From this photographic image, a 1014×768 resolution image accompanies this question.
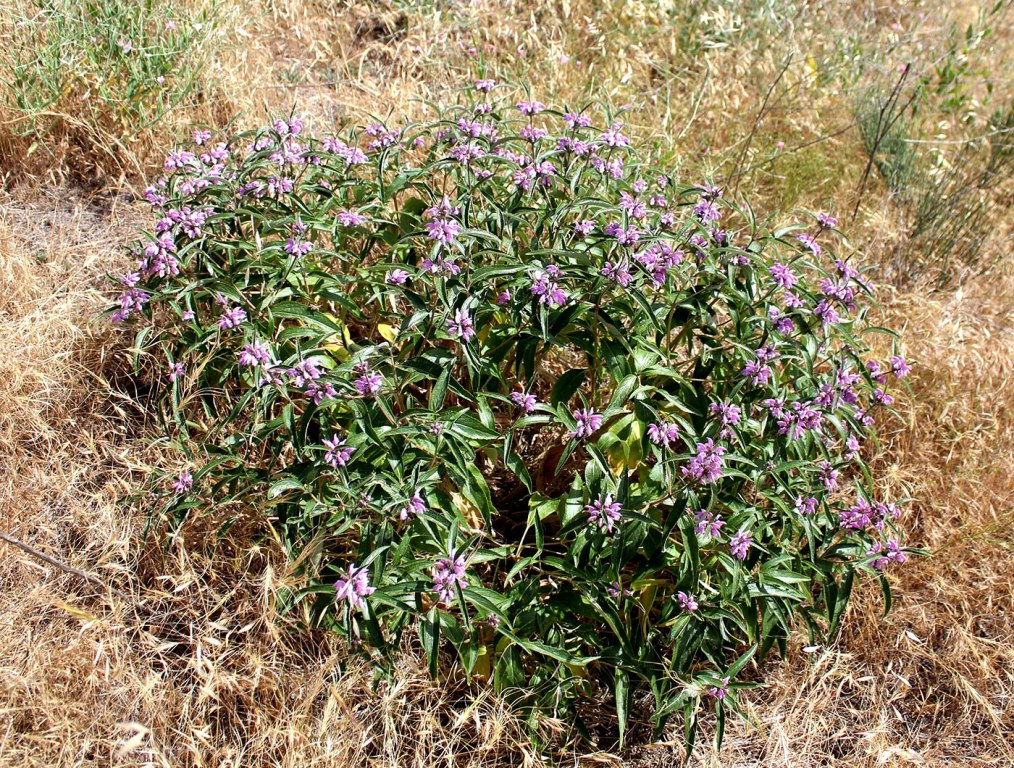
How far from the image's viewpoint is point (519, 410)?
8.14 ft

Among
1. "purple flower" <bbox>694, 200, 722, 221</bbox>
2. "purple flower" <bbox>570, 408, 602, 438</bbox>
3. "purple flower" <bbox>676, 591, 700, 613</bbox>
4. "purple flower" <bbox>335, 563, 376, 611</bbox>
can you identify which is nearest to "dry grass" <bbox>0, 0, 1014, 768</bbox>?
"purple flower" <bbox>335, 563, 376, 611</bbox>

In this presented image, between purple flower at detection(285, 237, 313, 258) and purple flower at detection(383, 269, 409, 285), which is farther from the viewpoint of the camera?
purple flower at detection(285, 237, 313, 258)

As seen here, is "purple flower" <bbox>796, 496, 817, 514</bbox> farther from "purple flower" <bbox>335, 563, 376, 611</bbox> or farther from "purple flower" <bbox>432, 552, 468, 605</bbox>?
"purple flower" <bbox>335, 563, 376, 611</bbox>

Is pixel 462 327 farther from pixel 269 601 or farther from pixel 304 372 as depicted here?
pixel 269 601

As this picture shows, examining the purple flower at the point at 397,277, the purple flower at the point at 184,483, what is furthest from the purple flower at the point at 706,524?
the purple flower at the point at 184,483

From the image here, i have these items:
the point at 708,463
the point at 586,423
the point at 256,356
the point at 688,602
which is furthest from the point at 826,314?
the point at 256,356

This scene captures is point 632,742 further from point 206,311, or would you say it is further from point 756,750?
point 206,311

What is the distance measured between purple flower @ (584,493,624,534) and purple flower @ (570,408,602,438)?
158 mm

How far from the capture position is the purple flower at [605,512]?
2027 mm

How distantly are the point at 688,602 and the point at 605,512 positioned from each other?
31 cm

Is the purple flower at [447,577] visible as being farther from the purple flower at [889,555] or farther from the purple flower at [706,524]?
the purple flower at [889,555]

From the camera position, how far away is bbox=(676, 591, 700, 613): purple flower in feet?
6.89

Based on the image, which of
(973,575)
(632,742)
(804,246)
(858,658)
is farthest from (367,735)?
(973,575)

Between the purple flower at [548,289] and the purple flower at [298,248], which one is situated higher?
the purple flower at [548,289]
